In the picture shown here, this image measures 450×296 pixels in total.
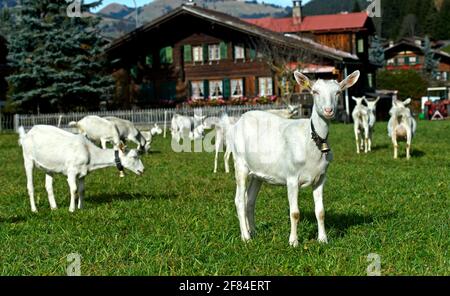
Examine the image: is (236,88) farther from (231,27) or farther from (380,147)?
(380,147)

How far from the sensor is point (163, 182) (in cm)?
1523

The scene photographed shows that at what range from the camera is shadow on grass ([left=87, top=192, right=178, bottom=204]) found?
1262 centimetres

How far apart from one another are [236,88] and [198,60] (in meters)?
3.95

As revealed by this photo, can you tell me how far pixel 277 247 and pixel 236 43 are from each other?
42.6 m

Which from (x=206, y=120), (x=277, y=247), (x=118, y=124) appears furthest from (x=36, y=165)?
(x=206, y=120)

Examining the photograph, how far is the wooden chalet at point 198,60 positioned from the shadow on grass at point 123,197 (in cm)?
3392

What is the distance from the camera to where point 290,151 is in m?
7.84

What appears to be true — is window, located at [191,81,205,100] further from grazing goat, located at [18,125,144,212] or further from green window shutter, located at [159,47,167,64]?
grazing goat, located at [18,125,144,212]

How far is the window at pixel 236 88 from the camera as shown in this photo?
162ft

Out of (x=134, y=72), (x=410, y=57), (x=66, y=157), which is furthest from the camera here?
(x=410, y=57)

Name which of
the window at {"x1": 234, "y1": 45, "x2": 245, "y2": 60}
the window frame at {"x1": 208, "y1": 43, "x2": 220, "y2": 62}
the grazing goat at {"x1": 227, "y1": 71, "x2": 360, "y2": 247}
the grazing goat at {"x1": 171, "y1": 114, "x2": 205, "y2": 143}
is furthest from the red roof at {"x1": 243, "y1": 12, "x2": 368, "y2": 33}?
the grazing goat at {"x1": 227, "y1": 71, "x2": 360, "y2": 247}

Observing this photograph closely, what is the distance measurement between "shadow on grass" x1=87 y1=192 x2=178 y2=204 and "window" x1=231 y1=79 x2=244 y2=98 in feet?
119

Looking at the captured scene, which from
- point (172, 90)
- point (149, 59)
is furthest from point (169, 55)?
point (172, 90)

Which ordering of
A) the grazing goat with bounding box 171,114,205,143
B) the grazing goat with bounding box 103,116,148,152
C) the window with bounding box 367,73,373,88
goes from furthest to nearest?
the window with bounding box 367,73,373,88
the grazing goat with bounding box 171,114,205,143
the grazing goat with bounding box 103,116,148,152
